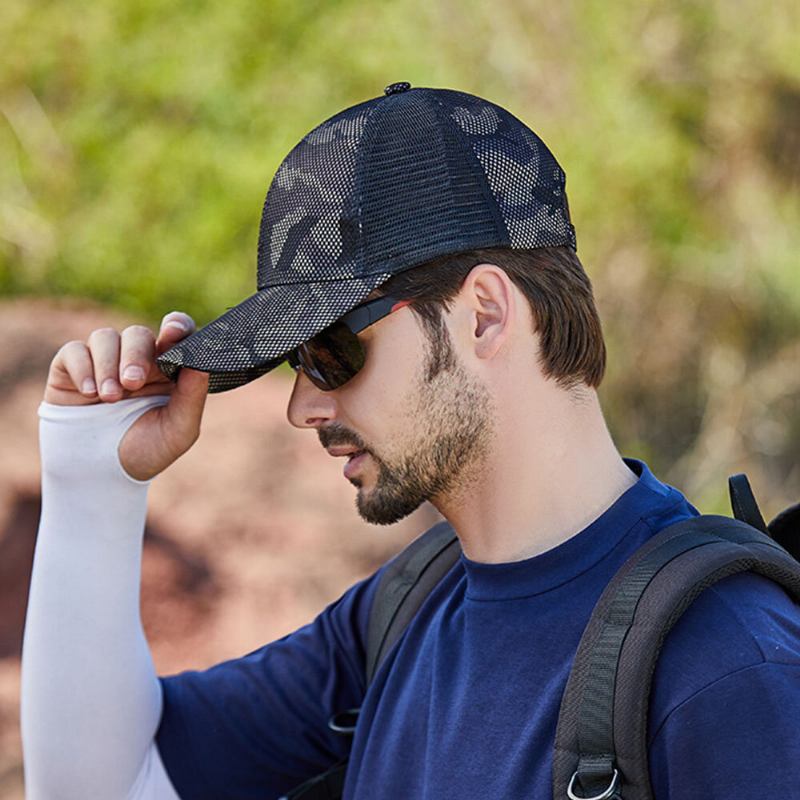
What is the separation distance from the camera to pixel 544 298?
1816 millimetres

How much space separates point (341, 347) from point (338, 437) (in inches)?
5.6

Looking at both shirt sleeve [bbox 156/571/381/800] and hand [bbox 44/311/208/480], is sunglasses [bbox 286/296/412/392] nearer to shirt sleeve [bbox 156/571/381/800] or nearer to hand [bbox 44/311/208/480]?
hand [bbox 44/311/208/480]

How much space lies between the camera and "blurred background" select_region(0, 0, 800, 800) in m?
4.19

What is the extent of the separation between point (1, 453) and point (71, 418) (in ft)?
7.64

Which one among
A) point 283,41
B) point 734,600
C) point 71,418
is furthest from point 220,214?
point 734,600

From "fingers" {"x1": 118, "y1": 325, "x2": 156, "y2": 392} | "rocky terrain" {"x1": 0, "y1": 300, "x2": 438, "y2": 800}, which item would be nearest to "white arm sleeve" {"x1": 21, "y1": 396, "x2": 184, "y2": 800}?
"fingers" {"x1": 118, "y1": 325, "x2": 156, "y2": 392}

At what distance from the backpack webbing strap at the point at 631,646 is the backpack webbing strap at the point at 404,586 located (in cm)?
48

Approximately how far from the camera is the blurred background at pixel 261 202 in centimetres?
419

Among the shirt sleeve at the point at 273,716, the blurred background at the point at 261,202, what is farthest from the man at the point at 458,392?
the blurred background at the point at 261,202

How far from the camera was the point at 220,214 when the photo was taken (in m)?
6.35

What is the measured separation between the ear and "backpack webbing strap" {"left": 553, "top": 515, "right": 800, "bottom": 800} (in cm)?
37

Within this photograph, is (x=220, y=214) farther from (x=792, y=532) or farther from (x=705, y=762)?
(x=705, y=762)

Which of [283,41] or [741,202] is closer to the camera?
[283,41]

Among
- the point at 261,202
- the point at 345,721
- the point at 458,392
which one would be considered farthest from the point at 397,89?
the point at 261,202
